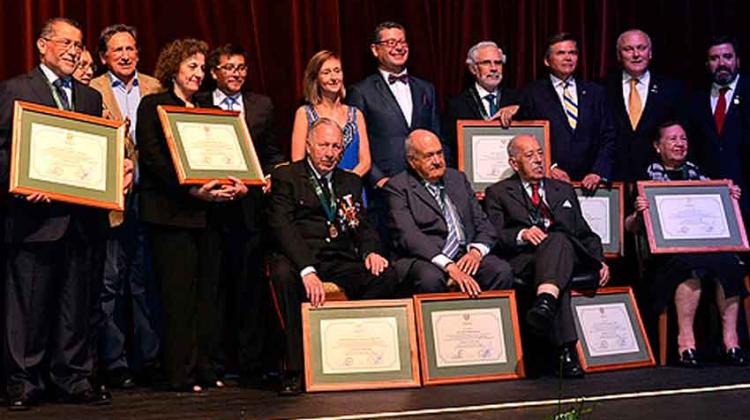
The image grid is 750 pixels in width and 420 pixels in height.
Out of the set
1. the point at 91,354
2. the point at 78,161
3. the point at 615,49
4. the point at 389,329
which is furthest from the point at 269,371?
the point at 615,49

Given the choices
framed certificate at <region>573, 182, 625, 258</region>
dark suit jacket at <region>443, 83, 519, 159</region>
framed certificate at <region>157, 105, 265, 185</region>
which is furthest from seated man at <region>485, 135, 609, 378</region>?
framed certificate at <region>157, 105, 265, 185</region>

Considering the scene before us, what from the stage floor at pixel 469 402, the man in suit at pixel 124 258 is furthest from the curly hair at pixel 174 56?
the stage floor at pixel 469 402

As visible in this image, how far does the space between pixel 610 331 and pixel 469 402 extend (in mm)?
1387

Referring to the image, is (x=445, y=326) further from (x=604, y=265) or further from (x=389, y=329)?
(x=604, y=265)

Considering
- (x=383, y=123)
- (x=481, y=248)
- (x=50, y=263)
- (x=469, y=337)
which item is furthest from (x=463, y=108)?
(x=50, y=263)

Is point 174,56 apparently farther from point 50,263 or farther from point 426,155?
point 426,155

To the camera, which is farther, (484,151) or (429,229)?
(484,151)

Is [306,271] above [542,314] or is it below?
above

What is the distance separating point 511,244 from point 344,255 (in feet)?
3.03

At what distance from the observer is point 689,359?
6328 mm

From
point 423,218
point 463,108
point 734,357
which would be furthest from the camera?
point 463,108

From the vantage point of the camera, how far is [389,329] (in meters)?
5.79

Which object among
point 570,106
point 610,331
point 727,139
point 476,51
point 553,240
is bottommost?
point 610,331

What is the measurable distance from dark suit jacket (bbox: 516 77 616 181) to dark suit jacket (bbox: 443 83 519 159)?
12 cm
